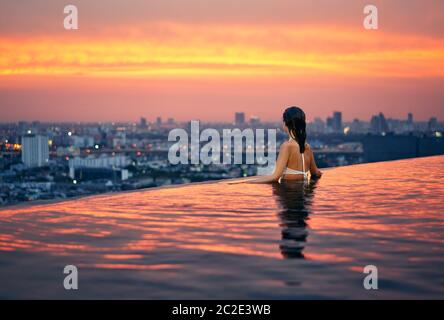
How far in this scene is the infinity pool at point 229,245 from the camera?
482cm

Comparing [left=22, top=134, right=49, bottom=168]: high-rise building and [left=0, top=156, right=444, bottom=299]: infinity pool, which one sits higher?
[left=0, top=156, right=444, bottom=299]: infinity pool

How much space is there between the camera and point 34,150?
7612 cm

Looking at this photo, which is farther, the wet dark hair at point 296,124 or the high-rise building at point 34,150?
the high-rise building at point 34,150

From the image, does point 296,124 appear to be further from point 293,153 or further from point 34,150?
point 34,150

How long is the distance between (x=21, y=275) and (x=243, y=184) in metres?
7.42

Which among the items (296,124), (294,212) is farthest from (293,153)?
(294,212)

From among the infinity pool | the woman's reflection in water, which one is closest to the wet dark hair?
the woman's reflection in water

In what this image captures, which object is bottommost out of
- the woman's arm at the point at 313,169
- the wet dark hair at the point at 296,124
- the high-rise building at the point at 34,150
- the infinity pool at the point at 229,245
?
the high-rise building at the point at 34,150

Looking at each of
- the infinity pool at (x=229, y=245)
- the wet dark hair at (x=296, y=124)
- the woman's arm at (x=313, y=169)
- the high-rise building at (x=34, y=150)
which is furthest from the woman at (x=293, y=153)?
the high-rise building at (x=34, y=150)

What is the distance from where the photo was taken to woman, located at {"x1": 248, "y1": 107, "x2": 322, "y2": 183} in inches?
451

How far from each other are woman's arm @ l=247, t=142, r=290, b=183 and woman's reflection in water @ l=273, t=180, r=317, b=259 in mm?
142

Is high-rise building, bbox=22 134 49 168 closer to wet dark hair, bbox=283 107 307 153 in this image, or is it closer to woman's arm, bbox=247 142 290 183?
woman's arm, bbox=247 142 290 183

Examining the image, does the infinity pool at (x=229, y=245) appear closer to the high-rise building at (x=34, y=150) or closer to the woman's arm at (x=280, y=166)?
the woman's arm at (x=280, y=166)

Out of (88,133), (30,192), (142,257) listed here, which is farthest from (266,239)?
(88,133)
